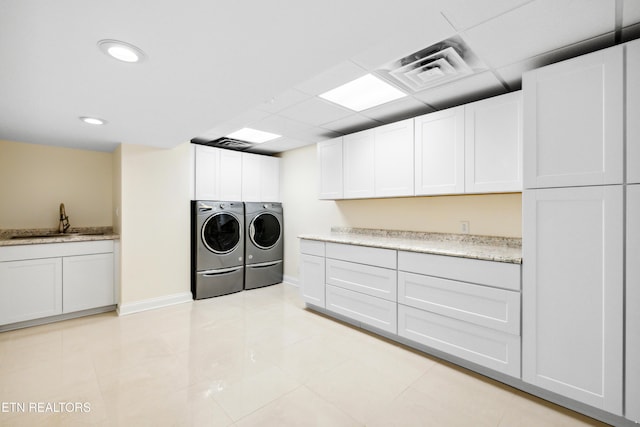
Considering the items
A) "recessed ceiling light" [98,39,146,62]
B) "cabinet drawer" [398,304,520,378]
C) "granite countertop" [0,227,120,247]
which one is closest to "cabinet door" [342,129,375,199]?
"cabinet drawer" [398,304,520,378]

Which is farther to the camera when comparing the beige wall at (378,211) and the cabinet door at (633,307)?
the beige wall at (378,211)

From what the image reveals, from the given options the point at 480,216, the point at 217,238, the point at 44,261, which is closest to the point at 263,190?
the point at 217,238

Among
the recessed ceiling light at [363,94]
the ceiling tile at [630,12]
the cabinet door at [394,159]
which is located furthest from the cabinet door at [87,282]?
the ceiling tile at [630,12]

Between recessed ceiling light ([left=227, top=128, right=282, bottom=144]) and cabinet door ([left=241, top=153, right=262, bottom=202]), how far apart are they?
439 millimetres

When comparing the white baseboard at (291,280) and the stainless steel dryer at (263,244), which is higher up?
the stainless steel dryer at (263,244)

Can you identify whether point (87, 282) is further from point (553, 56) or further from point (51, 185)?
point (553, 56)

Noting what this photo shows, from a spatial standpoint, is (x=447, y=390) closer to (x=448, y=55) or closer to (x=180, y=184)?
(x=448, y=55)

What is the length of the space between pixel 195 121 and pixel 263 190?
2.14 meters

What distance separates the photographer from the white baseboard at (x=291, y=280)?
458 cm

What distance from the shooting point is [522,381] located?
74.3 inches

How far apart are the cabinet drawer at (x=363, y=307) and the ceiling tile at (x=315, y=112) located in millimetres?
1862

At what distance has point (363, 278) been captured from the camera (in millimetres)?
2842

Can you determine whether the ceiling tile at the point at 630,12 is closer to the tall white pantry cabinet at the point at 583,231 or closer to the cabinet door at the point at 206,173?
the tall white pantry cabinet at the point at 583,231

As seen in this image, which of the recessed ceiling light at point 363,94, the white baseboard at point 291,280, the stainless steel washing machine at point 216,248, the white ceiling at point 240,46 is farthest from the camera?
the white baseboard at point 291,280
